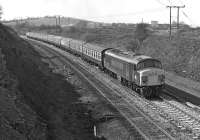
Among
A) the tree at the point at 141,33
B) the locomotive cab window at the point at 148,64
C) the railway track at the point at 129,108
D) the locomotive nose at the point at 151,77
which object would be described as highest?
the tree at the point at 141,33

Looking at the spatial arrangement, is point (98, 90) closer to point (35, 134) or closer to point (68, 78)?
point (68, 78)

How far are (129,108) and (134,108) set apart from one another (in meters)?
0.41

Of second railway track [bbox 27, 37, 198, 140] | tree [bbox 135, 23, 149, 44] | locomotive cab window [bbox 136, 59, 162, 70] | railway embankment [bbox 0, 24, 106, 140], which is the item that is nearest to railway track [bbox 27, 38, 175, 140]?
second railway track [bbox 27, 37, 198, 140]

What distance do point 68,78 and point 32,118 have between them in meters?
22.4

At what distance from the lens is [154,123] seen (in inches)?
816

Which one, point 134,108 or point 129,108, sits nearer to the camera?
point 134,108

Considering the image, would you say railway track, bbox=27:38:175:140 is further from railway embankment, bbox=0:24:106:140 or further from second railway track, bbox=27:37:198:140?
railway embankment, bbox=0:24:106:140

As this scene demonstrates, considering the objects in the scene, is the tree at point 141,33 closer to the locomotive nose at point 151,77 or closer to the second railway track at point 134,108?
the second railway track at point 134,108

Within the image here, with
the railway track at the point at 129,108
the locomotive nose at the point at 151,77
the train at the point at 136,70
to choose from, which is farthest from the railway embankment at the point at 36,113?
the locomotive nose at the point at 151,77

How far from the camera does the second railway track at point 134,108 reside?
62.1 ft

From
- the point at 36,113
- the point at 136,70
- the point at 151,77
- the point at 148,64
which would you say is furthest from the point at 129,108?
the point at 36,113

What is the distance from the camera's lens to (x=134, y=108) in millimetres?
24812

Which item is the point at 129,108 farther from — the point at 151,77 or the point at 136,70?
the point at 136,70

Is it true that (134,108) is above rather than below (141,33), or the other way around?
below
